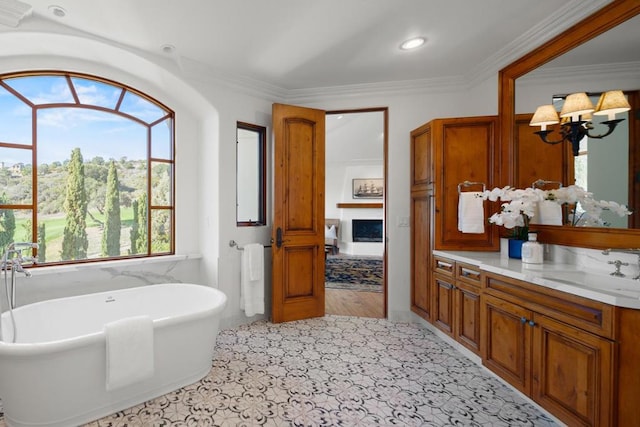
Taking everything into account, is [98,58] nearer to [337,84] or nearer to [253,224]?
[253,224]

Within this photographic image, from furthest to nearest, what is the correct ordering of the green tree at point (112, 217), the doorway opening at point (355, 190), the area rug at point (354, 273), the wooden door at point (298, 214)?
the doorway opening at point (355, 190), the area rug at point (354, 273), the wooden door at point (298, 214), the green tree at point (112, 217)

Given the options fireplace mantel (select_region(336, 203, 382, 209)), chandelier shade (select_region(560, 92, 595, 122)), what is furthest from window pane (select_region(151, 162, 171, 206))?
fireplace mantel (select_region(336, 203, 382, 209))

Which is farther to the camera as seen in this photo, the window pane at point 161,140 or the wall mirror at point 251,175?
the wall mirror at point 251,175

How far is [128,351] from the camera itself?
1816mm

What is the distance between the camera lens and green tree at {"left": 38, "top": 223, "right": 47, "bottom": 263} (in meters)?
2.55

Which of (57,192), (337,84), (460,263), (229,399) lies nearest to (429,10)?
(337,84)

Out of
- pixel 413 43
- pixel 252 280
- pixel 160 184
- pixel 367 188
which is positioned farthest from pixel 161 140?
Answer: pixel 367 188

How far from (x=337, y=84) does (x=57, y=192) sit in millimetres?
2893

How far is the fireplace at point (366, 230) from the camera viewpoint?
8.48m

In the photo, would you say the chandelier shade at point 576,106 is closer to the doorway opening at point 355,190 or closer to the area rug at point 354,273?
the area rug at point 354,273

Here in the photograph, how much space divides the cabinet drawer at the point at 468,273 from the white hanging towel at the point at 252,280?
1.92m

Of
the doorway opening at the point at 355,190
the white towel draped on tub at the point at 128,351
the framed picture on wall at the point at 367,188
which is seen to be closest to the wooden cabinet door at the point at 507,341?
the white towel draped on tub at the point at 128,351

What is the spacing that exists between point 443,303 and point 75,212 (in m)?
3.40

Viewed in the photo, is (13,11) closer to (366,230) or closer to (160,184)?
(160,184)
